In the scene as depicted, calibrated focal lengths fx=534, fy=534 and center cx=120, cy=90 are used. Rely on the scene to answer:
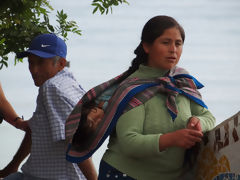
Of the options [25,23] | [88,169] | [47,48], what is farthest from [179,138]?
[25,23]

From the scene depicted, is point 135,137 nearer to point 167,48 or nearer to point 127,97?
point 127,97

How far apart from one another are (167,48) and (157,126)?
462 mm

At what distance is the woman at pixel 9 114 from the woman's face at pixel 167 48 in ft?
6.12

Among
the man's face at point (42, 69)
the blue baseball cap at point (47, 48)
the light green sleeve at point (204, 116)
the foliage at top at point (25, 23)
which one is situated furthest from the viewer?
the foliage at top at point (25, 23)

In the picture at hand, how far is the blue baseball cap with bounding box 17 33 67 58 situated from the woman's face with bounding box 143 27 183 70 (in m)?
1.54

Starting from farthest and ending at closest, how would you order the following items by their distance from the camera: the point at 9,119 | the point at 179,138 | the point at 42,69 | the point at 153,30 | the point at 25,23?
the point at 25,23, the point at 9,119, the point at 42,69, the point at 153,30, the point at 179,138

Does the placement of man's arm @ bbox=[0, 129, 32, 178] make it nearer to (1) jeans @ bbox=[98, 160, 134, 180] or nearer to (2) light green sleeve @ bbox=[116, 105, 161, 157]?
(1) jeans @ bbox=[98, 160, 134, 180]

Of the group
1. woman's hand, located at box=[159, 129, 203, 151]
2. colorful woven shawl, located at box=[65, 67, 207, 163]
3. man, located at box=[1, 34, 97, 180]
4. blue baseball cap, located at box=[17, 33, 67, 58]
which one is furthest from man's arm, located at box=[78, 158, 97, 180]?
woman's hand, located at box=[159, 129, 203, 151]

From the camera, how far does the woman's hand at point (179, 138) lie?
2686 mm

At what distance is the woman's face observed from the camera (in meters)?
3.02

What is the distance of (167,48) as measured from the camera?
302 centimetres

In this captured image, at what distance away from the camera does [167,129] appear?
288 centimetres

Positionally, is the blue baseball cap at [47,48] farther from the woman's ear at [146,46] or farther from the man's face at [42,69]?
the woman's ear at [146,46]

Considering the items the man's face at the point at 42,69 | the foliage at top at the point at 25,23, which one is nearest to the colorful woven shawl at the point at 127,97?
the man's face at the point at 42,69
